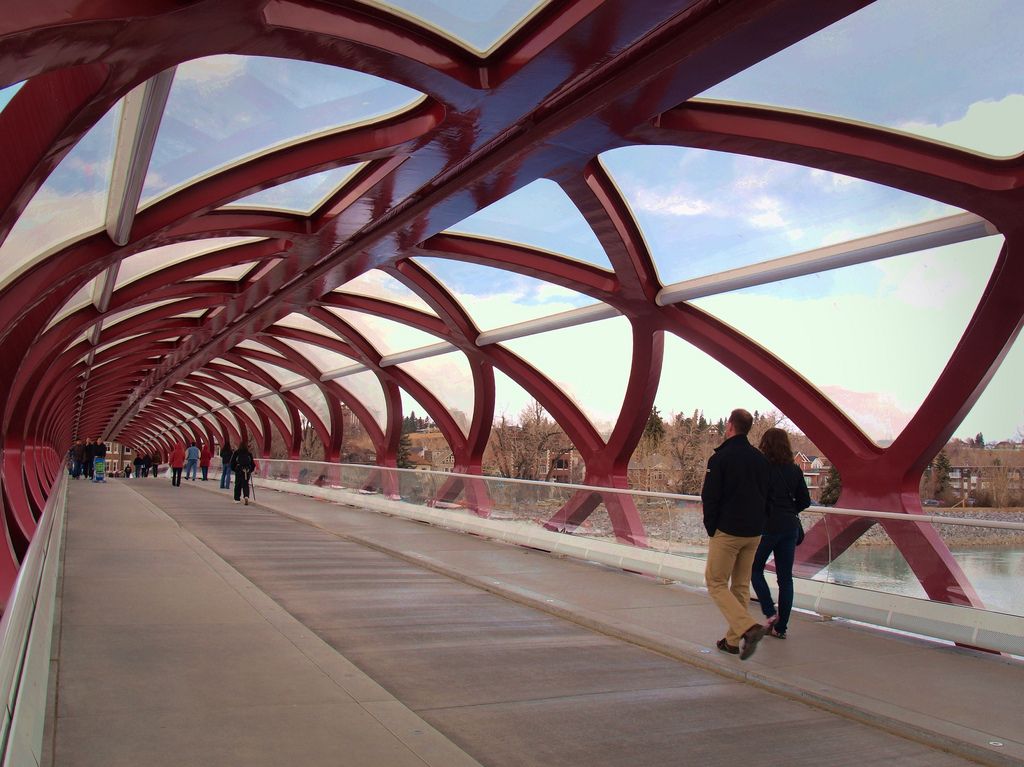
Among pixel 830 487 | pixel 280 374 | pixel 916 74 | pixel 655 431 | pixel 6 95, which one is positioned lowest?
pixel 830 487

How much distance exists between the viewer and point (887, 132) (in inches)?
385

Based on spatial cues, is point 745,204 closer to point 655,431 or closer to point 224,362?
point 224,362

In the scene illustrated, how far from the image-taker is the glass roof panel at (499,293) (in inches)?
777

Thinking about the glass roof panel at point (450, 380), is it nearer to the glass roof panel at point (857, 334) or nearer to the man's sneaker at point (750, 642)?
the glass roof panel at point (857, 334)

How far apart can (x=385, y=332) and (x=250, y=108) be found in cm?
1678

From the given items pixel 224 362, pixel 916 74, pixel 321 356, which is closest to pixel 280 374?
pixel 224 362

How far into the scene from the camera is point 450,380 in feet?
93.9

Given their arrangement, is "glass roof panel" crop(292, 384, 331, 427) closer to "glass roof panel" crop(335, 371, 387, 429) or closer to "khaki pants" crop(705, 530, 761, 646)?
"glass roof panel" crop(335, 371, 387, 429)

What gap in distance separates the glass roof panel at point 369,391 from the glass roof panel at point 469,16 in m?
24.9

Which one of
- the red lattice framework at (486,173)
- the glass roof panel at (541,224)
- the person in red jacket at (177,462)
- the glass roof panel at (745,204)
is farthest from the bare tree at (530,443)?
the glass roof panel at (745,204)

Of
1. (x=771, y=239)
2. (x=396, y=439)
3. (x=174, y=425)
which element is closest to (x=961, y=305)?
(x=771, y=239)

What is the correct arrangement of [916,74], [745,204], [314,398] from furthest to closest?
[314,398] → [745,204] → [916,74]

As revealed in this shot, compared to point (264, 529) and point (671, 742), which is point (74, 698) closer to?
point (671, 742)

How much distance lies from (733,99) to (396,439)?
26040 millimetres
